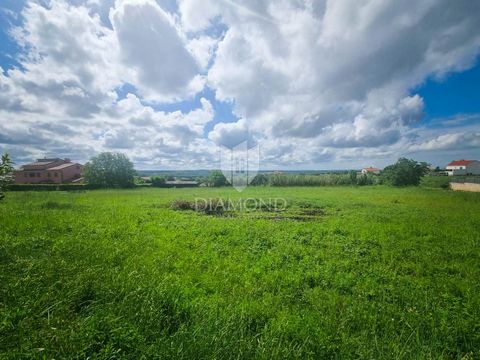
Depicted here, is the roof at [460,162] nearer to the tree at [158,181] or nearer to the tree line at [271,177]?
the tree line at [271,177]

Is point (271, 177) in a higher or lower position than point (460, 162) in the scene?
lower

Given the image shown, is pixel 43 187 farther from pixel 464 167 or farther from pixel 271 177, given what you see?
pixel 464 167

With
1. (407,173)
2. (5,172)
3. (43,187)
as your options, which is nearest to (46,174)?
(43,187)

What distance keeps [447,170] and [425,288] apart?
108m

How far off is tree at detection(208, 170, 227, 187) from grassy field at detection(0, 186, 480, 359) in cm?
3859

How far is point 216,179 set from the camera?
152ft

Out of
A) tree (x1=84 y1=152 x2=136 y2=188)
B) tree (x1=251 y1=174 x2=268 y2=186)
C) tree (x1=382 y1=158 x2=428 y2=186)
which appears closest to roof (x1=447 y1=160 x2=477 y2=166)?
tree (x1=382 y1=158 x2=428 y2=186)

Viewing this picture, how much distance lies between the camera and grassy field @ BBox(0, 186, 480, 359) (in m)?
2.50

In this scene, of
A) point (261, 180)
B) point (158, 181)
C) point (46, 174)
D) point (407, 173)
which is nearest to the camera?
point (407, 173)

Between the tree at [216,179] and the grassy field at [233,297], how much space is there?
127 ft

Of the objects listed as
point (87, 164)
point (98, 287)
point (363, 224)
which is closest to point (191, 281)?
point (98, 287)

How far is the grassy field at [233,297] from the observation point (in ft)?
8.20

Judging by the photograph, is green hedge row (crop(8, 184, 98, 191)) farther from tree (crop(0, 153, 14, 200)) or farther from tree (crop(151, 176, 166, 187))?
tree (crop(0, 153, 14, 200))

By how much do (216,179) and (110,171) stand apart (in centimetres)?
2064
